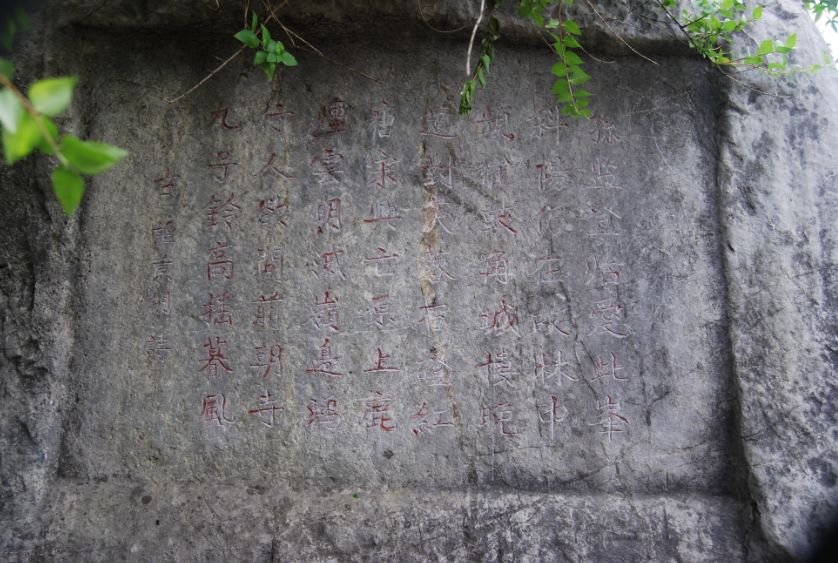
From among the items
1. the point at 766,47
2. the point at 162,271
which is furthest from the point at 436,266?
the point at 766,47

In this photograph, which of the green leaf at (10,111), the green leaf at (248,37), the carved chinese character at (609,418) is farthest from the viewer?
the carved chinese character at (609,418)

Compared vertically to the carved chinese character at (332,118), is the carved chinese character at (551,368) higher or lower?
lower

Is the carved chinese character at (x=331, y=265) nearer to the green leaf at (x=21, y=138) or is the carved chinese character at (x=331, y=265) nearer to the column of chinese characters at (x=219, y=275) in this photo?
the column of chinese characters at (x=219, y=275)

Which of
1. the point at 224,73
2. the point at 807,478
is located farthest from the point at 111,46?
the point at 807,478

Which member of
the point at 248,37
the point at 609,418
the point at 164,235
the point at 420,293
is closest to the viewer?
the point at 248,37

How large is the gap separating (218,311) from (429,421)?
85 centimetres

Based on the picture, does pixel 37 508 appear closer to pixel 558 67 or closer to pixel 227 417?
pixel 227 417

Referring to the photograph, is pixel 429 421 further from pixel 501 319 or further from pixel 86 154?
pixel 86 154

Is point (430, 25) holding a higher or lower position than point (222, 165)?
higher

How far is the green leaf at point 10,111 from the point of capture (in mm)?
775

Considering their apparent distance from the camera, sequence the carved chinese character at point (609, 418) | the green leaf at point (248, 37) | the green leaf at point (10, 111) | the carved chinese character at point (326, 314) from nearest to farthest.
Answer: the green leaf at point (10, 111)
the green leaf at point (248, 37)
the carved chinese character at point (609, 418)
the carved chinese character at point (326, 314)

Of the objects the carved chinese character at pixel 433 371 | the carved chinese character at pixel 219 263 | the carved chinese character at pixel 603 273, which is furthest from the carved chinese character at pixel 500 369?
the carved chinese character at pixel 219 263

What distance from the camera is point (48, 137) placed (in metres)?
0.83

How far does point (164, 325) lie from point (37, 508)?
0.73 metres
